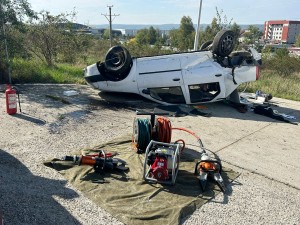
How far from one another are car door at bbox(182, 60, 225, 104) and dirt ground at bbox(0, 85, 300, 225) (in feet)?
1.40

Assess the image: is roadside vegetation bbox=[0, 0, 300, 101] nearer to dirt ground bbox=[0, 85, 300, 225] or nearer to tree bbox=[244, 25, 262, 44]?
dirt ground bbox=[0, 85, 300, 225]

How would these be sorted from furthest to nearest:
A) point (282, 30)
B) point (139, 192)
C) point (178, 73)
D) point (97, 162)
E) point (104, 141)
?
1. point (282, 30)
2. point (178, 73)
3. point (104, 141)
4. point (97, 162)
5. point (139, 192)

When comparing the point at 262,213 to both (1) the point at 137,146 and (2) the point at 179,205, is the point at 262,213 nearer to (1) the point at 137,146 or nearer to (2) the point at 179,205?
(2) the point at 179,205

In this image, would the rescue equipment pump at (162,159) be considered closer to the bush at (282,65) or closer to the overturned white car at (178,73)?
the overturned white car at (178,73)

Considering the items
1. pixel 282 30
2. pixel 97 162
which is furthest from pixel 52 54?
pixel 282 30

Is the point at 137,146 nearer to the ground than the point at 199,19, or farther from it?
nearer to the ground

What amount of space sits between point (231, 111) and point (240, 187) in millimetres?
4801

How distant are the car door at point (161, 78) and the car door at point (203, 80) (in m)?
0.21

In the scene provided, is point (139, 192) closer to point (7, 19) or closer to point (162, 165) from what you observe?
point (162, 165)

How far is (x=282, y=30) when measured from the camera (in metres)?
142

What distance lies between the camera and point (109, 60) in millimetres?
9352

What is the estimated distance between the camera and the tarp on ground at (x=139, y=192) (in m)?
4.14

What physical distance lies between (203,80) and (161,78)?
124 cm

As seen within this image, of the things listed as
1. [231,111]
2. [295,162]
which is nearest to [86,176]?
[295,162]
